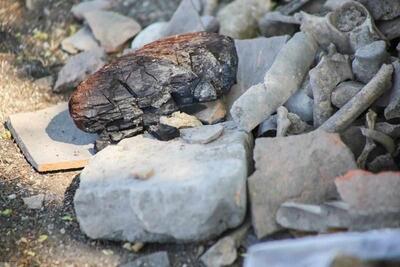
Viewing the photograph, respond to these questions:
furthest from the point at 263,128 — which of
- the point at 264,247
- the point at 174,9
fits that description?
the point at 174,9

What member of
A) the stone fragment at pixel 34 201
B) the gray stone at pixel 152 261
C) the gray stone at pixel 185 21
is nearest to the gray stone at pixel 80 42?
the gray stone at pixel 185 21

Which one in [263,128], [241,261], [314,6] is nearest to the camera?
[241,261]

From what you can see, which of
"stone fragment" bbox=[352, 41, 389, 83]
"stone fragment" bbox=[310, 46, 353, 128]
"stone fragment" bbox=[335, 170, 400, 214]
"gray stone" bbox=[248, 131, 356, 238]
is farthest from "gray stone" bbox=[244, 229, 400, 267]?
"stone fragment" bbox=[352, 41, 389, 83]

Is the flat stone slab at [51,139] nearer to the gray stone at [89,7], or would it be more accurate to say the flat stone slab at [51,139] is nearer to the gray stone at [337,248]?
the gray stone at [89,7]

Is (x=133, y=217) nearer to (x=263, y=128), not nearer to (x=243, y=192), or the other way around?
(x=243, y=192)

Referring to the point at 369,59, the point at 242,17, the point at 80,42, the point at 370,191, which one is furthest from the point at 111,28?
the point at 370,191

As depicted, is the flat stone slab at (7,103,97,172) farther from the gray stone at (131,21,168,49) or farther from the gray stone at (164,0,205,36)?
the gray stone at (164,0,205,36)

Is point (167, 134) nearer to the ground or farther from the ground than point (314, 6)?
nearer to the ground

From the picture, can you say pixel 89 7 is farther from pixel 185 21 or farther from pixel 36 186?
pixel 36 186
